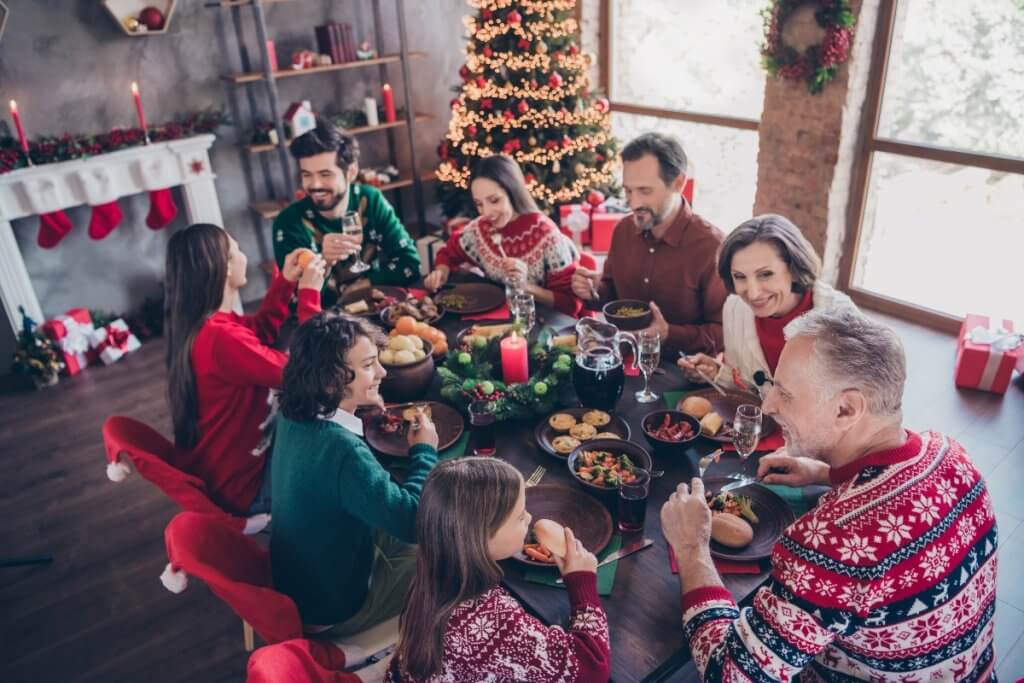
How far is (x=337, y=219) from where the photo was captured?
3199mm

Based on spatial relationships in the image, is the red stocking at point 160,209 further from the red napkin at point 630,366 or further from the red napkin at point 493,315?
the red napkin at point 630,366

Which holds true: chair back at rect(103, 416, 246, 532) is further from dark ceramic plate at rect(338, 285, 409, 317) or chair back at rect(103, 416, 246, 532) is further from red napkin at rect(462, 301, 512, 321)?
red napkin at rect(462, 301, 512, 321)

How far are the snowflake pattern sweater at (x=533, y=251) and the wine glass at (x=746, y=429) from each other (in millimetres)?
1178

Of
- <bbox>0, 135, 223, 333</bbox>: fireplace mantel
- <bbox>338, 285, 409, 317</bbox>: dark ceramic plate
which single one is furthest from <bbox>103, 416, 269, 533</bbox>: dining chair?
<bbox>0, 135, 223, 333</bbox>: fireplace mantel

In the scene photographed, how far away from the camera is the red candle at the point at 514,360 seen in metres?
2.17

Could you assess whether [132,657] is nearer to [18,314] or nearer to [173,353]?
[173,353]

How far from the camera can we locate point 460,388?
2.11m


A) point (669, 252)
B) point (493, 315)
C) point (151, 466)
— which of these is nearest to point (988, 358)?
point (669, 252)

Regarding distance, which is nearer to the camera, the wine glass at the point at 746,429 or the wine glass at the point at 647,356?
the wine glass at the point at 746,429

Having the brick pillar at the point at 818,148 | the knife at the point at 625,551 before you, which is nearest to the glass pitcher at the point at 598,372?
the knife at the point at 625,551

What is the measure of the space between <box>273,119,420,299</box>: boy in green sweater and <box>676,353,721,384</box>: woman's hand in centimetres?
137

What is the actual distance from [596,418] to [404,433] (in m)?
0.52

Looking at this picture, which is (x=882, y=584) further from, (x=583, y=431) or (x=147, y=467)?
(x=147, y=467)

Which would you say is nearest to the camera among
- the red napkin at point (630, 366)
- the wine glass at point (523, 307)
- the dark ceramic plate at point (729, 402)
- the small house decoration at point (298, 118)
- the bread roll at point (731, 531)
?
the bread roll at point (731, 531)
